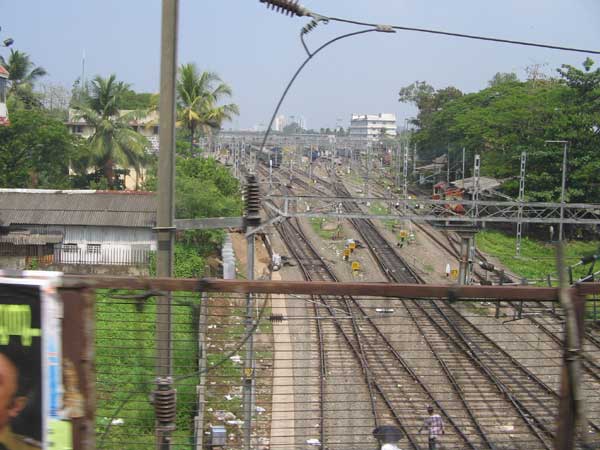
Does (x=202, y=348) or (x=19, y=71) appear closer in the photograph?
(x=202, y=348)

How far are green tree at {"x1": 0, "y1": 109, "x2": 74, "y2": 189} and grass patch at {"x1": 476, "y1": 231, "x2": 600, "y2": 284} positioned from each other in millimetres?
11998

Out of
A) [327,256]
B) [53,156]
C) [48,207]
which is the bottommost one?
[327,256]

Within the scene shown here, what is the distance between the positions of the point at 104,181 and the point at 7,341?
19813mm

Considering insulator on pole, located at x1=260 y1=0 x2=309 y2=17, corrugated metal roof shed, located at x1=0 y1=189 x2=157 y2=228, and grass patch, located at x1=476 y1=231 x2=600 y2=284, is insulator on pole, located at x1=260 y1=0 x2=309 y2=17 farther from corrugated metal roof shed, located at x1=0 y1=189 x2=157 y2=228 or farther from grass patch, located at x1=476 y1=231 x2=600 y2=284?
grass patch, located at x1=476 y1=231 x2=600 y2=284

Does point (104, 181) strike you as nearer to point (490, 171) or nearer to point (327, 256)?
point (327, 256)

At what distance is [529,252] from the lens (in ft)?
59.4

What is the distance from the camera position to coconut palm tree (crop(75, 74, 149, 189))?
18766 millimetres

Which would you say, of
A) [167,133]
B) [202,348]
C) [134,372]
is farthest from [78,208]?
[202,348]

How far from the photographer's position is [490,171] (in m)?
21.5

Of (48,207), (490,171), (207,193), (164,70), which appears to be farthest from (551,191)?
(164,70)

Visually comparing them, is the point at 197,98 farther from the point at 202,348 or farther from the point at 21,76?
the point at 202,348

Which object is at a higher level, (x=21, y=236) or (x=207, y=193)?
(x=207, y=193)

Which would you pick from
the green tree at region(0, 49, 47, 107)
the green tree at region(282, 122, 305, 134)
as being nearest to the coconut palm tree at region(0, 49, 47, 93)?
the green tree at region(0, 49, 47, 107)

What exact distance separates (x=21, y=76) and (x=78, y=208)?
9379 millimetres
